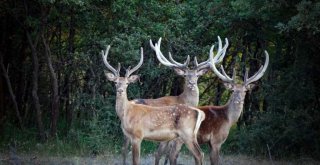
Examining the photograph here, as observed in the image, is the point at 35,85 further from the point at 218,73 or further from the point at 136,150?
the point at 136,150

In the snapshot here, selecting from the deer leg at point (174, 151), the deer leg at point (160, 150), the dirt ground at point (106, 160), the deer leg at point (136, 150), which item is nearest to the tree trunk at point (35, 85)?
the dirt ground at point (106, 160)

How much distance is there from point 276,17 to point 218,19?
5.27ft

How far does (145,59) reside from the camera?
15.0 meters

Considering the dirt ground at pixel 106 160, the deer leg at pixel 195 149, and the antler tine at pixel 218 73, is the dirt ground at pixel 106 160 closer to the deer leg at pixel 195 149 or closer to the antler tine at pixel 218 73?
the antler tine at pixel 218 73

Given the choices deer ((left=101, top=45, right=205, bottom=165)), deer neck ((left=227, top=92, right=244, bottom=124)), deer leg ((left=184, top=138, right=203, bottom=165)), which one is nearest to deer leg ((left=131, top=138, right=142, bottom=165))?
deer ((left=101, top=45, right=205, bottom=165))

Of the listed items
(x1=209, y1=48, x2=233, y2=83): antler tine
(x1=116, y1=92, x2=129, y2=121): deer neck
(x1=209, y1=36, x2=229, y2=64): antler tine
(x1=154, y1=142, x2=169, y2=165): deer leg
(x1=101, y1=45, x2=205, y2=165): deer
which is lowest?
(x1=154, y1=142, x2=169, y2=165): deer leg

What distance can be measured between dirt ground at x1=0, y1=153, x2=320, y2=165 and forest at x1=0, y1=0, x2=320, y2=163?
47 cm

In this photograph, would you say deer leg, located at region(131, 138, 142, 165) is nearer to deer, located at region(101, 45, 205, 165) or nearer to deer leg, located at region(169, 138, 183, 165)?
deer, located at region(101, 45, 205, 165)

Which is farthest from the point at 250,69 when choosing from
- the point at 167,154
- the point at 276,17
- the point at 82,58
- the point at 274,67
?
the point at 167,154

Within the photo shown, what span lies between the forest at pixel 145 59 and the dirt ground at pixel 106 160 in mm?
471

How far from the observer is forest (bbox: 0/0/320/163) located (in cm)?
1362

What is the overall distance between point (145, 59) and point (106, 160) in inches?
130

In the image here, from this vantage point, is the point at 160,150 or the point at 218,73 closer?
the point at 160,150

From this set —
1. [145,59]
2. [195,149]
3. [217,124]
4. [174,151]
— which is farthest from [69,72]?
[195,149]
